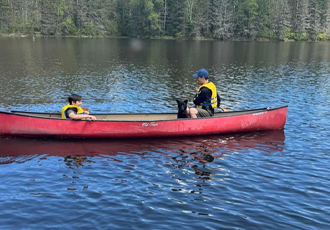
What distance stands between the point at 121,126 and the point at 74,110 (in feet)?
6.09

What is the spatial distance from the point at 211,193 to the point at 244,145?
4368 mm

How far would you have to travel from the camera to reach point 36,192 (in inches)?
344

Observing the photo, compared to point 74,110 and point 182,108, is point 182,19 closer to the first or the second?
point 182,108

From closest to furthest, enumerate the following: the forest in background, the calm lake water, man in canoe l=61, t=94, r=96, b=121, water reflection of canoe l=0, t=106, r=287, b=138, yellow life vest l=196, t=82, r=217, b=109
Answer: the calm lake water, man in canoe l=61, t=94, r=96, b=121, water reflection of canoe l=0, t=106, r=287, b=138, yellow life vest l=196, t=82, r=217, b=109, the forest in background

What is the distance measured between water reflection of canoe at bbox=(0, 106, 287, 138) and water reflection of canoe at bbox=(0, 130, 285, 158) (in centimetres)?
24

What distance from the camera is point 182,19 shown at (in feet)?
290

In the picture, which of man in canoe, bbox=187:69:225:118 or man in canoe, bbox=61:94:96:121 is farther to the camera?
man in canoe, bbox=187:69:225:118

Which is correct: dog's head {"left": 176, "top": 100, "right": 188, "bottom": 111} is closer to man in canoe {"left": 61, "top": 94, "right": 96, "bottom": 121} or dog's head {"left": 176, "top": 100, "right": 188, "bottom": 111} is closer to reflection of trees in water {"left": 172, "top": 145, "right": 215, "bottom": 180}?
reflection of trees in water {"left": 172, "top": 145, "right": 215, "bottom": 180}

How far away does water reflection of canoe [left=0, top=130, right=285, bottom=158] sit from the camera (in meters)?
11.9

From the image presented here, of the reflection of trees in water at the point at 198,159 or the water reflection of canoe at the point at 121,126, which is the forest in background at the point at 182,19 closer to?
the water reflection of canoe at the point at 121,126

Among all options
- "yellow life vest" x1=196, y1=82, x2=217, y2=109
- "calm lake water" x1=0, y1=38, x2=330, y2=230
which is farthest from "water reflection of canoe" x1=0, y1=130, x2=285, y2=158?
"yellow life vest" x1=196, y1=82, x2=217, y2=109

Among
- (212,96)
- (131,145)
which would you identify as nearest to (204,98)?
(212,96)

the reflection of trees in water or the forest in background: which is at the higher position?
the forest in background

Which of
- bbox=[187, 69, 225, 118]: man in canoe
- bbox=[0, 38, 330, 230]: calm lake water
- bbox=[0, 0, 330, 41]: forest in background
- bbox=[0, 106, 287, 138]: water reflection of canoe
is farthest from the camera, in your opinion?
bbox=[0, 0, 330, 41]: forest in background
